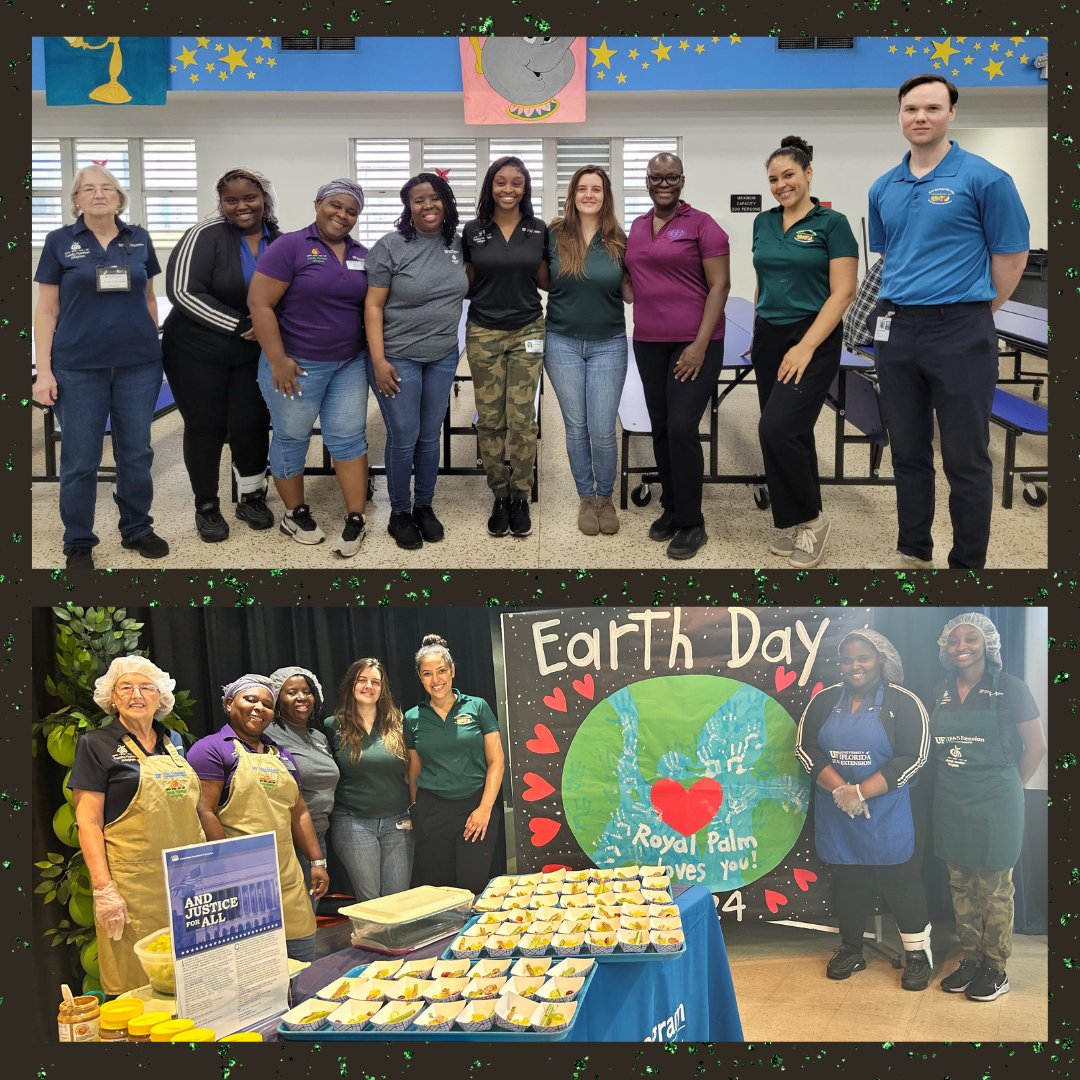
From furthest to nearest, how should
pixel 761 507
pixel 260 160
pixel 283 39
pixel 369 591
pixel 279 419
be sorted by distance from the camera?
pixel 260 160 → pixel 283 39 → pixel 761 507 → pixel 279 419 → pixel 369 591

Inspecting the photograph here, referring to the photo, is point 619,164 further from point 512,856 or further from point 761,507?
point 512,856

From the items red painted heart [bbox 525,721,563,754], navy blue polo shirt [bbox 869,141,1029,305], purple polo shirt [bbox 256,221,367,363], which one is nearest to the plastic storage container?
red painted heart [bbox 525,721,563,754]

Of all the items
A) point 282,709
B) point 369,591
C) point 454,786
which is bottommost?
point 454,786

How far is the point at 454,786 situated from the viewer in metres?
3.83

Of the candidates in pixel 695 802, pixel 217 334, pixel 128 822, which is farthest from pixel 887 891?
pixel 217 334

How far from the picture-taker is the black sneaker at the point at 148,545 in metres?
3.88

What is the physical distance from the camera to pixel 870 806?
375cm

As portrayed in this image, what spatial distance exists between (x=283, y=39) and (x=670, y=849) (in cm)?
659

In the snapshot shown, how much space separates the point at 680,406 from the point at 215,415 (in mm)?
1636

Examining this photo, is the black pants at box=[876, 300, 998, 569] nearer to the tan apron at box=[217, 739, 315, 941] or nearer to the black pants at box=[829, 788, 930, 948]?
the black pants at box=[829, 788, 930, 948]

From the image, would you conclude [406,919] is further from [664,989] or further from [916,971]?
[916,971]

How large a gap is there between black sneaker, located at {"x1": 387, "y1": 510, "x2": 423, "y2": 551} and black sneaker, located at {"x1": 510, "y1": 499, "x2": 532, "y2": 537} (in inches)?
13.3

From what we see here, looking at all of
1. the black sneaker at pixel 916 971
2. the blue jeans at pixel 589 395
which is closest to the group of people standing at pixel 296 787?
the blue jeans at pixel 589 395

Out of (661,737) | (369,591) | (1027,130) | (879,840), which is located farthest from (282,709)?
(1027,130)
